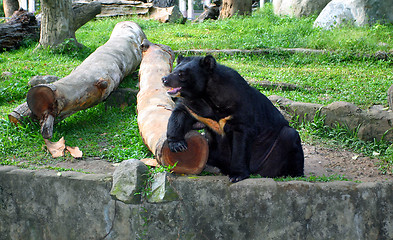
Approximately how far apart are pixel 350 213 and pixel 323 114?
84.5 inches

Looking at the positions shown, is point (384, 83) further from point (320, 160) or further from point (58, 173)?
point (58, 173)

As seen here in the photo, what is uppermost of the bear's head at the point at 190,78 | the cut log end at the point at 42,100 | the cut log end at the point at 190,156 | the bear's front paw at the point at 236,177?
the bear's head at the point at 190,78

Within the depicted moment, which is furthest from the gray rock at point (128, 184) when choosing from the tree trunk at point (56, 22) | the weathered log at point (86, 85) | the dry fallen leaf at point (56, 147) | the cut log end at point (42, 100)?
the tree trunk at point (56, 22)

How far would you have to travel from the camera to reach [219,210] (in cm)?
369

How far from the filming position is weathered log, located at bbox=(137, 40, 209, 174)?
3801mm

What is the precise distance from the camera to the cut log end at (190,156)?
3.77m

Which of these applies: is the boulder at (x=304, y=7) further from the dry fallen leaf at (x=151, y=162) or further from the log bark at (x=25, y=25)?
the dry fallen leaf at (x=151, y=162)

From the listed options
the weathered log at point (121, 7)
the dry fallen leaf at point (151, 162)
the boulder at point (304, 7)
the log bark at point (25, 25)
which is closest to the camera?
the dry fallen leaf at point (151, 162)

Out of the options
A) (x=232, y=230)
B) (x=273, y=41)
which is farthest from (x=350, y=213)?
(x=273, y=41)

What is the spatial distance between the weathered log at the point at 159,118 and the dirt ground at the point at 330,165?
2.01 ft

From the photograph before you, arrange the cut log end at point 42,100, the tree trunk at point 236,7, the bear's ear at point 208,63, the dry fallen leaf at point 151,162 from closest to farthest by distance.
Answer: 1. the bear's ear at point 208,63
2. the dry fallen leaf at point 151,162
3. the cut log end at point 42,100
4. the tree trunk at point 236,7

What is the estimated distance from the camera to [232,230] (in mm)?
3688

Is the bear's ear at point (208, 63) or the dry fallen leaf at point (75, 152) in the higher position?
the bear's ear at point (208, 63)

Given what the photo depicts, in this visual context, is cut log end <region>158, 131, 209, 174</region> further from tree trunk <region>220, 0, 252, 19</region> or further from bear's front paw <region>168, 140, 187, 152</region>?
tree trunk <region>220, 0, 252, 19</region>
